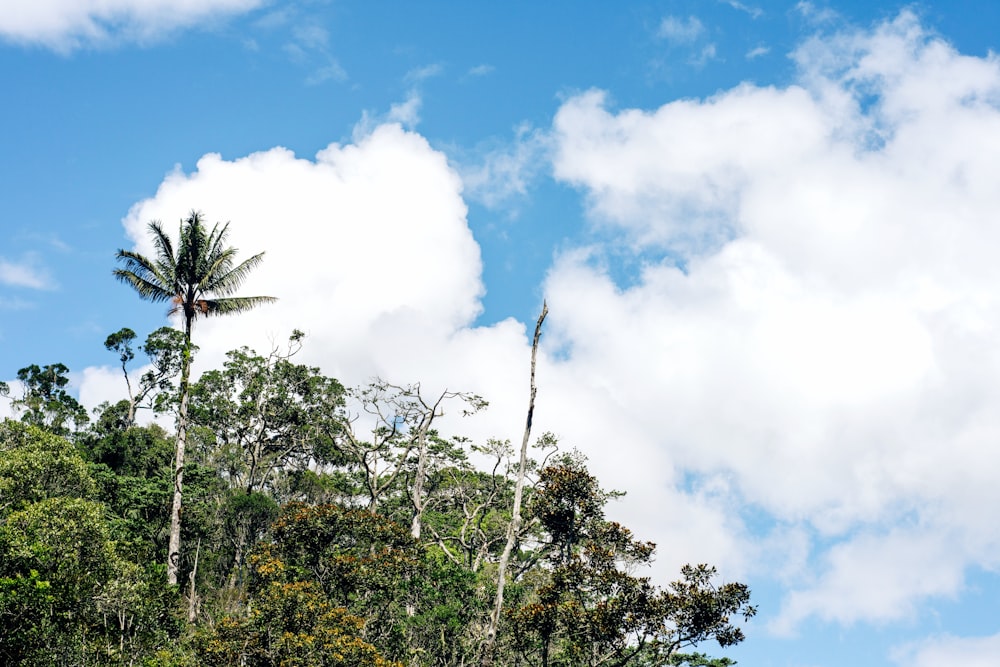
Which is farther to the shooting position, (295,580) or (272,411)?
(272,411)

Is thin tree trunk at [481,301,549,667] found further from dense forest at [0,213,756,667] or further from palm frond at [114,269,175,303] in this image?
palm frond at [114,269,175,303]

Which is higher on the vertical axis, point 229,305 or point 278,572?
point 229,305

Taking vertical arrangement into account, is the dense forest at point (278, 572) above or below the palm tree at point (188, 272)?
below

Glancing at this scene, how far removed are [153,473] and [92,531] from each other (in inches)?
722

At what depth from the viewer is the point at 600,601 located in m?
22.9

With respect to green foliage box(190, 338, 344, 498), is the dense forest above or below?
below

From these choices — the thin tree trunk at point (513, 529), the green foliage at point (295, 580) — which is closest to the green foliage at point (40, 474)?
the green foliage at point (295, 580)

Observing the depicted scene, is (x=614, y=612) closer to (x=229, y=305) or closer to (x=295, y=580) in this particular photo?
(x=295, y=580)

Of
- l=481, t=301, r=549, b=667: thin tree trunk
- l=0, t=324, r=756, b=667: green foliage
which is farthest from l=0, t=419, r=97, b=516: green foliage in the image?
l=481, t=301, r=549, b=667: thin tree trunk

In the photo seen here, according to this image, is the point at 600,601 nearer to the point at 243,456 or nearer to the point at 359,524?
the point at 359,524

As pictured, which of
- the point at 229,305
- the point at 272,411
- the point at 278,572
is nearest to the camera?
the point at 278,572

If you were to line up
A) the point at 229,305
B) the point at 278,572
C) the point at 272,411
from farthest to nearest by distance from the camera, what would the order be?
the point at 272,411 < the point at 229,305 < the point at 278,572

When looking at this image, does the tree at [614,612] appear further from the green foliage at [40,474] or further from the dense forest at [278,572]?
the green foliage at [40,474]

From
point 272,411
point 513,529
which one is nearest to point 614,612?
point 513,529
